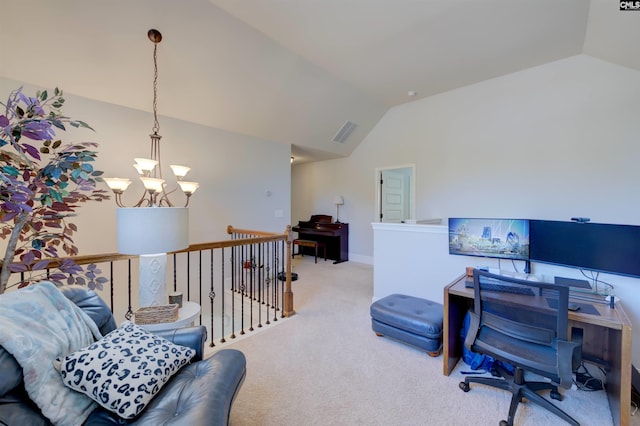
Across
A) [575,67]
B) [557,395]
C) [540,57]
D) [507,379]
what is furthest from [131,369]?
[575,67]

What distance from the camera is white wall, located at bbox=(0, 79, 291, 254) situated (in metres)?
3.12

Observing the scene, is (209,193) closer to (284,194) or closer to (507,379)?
(284,194)

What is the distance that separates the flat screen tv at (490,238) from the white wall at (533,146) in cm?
35

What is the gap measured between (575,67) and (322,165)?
4830 mm

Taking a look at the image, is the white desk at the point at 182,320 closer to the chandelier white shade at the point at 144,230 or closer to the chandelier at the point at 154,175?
the chandelier white shade at the point at 144,230

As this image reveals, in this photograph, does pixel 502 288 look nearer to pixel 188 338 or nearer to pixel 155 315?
pixel 188 338

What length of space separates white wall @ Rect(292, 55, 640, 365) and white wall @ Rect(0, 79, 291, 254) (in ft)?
8.47

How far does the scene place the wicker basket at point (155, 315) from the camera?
176 cm

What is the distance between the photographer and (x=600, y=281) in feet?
6.77

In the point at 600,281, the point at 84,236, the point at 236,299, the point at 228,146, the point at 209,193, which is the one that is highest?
the point at 228,146

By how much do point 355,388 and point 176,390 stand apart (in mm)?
1256

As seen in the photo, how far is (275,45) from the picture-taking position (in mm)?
3229

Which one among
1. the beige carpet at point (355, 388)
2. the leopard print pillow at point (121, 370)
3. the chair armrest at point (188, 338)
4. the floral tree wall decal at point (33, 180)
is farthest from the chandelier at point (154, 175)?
the beige carpet at point (355, 388)

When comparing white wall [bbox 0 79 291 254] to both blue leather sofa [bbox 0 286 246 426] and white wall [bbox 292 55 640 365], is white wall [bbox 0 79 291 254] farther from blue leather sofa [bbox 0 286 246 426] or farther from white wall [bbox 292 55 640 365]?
white wall [bbox 292 55 640 365]
